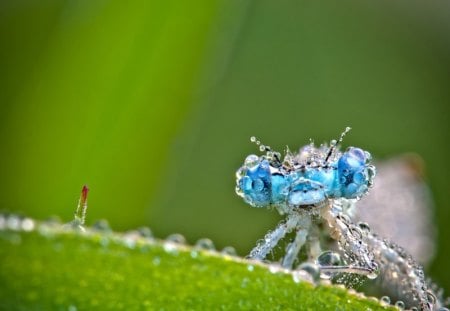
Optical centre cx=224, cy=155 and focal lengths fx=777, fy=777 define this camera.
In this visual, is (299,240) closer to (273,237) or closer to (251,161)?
(273,237)

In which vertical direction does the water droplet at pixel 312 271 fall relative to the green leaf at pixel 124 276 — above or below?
above

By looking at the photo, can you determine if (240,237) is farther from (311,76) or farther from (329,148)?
(329,148)

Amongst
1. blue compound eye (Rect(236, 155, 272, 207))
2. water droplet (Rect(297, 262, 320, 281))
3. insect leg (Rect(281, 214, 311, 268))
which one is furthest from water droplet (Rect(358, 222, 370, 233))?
water droplet (Rect(297, 262, 320, 281))

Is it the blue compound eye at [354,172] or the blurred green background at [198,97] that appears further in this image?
the blurred green background at [198,97]

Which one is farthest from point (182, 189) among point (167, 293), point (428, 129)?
point (167, 293)

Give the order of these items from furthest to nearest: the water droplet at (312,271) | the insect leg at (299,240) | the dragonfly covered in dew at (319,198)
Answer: the insect leg at (299,240)
the dragonfly covered in dew at (319,198)
the water droplet at (312,271)

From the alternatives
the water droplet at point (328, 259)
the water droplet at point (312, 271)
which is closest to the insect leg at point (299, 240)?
the water droplet at point (328, 259)

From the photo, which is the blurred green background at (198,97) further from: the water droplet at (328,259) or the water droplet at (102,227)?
the water droplet at (102,227)

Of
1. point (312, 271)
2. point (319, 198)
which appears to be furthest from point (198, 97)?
point (312, 271)
